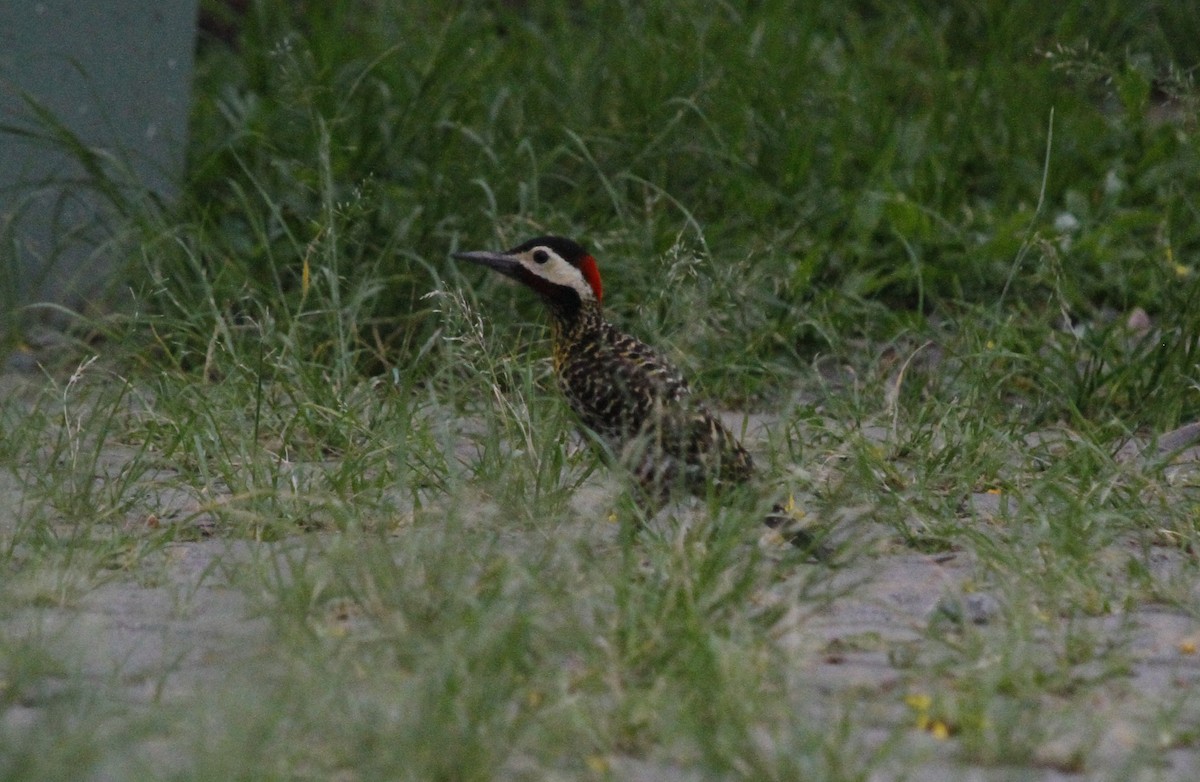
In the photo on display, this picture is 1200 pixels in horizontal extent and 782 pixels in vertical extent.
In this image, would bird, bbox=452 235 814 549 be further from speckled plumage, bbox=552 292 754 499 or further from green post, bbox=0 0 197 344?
green post, bbox=0 0 197 344

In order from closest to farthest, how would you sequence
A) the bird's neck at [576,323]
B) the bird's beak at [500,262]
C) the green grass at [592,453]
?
the green grass at [592,453] → the bird's neck at [576,323] → the bird's beak at [500,262]

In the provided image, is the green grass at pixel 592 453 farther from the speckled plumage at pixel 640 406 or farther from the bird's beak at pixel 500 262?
the bird's beak at pixel 500 262

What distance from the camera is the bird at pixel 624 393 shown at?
15.5ft

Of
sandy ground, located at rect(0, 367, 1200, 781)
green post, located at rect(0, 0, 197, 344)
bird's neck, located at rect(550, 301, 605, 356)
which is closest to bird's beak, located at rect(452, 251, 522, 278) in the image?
bird's neck, located at rect(550, 301, 605, 356)

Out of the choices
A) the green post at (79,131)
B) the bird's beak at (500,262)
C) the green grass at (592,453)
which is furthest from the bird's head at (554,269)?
the green post at (79,131)

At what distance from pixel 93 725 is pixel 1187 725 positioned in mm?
1892

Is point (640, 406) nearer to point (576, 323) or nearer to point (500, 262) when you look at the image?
point (576, 323)

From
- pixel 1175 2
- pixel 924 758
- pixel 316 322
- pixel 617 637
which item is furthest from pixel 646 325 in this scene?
pixel 1175 2

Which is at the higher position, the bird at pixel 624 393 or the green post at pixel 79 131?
the bird at pixel 624 393

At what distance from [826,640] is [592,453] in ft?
4.29

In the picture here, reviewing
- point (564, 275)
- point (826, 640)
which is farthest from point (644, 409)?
point (826, 640)

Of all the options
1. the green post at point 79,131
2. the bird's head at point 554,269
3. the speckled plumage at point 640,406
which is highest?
the bird's head at point 554,269

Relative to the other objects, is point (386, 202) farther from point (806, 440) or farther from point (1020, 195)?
point (1020, 195)

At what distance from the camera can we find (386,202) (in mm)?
6836
